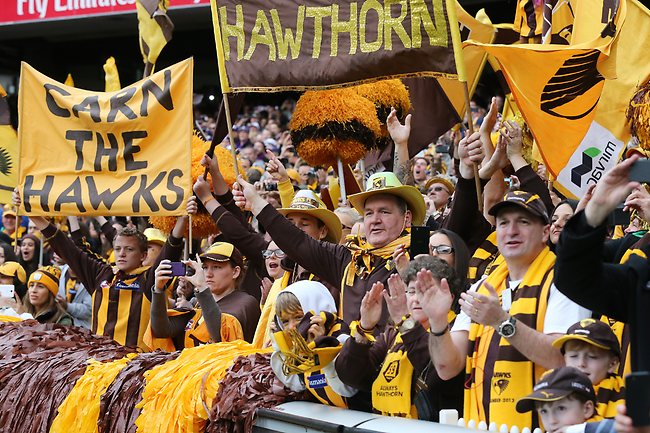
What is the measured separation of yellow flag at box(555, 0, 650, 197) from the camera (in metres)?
6.07

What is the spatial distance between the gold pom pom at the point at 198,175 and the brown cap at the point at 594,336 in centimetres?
447

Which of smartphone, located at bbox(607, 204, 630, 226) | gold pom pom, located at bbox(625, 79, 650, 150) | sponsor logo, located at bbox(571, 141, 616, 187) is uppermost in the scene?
gold pom pom, located at bbox(625, 79, 650, 150)

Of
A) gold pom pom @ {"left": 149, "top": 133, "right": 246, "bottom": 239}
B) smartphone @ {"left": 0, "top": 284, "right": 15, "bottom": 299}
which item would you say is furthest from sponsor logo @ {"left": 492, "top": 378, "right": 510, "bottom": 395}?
smartphone @ {"left": 0, "top": 284, "right": 15, "bottom": 299}

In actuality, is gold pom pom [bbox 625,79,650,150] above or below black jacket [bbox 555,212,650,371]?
above

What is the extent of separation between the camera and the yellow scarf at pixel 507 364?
167 inches

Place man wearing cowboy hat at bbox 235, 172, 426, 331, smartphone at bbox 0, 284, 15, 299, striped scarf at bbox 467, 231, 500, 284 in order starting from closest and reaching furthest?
striped scarf at bbox 467, 231, 500, 284 → man wearing cowboy hat at bbox 235, 172, 426, 331 → smartphone at bbox 0, 284, 15, 299

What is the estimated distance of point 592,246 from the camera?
11.6 ft

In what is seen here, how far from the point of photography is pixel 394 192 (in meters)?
5.87

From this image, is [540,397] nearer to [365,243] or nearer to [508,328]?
[508,328]

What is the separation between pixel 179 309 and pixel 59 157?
1643 mm

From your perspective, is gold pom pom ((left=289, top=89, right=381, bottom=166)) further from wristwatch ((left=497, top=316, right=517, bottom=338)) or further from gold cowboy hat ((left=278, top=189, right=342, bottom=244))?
wristwatch ((left=497, top=316, right=517, bottom=338))

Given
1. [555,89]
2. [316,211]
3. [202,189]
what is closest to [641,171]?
[555,89]

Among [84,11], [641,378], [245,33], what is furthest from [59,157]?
[84,11]

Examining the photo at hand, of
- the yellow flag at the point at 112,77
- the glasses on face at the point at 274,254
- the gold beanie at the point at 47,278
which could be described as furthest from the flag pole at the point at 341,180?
the yellow flag at the point at 112,77
